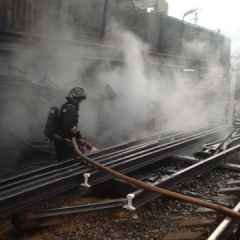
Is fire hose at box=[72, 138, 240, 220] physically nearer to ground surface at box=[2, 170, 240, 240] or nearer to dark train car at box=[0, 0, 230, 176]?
ground surface at box=[2, 170, 240, 240]

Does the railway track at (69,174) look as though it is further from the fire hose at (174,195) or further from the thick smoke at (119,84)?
the thick smoke at (119,84)

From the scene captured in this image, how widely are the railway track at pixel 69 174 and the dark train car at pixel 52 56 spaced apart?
1.92m

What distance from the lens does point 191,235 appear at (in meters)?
4.31

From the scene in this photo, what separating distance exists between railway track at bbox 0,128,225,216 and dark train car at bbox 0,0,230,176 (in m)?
1.92

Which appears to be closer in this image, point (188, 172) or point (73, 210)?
point (73, 210)

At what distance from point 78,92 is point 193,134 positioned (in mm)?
3487

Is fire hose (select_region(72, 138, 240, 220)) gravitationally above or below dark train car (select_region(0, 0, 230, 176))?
below

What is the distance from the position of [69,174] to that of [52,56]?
391 centimetres

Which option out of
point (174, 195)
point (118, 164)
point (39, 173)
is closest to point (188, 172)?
point (118, 164)

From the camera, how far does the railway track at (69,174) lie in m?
4.05

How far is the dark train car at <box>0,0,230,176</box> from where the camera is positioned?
7.06 m

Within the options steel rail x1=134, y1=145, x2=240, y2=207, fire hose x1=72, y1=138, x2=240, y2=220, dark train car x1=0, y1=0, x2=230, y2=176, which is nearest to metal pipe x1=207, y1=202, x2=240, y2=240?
fire hose x1=72, y1=138, x2=240, y2=220

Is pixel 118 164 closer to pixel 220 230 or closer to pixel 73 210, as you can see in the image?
pixel 73 210

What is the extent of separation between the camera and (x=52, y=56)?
320 inches
